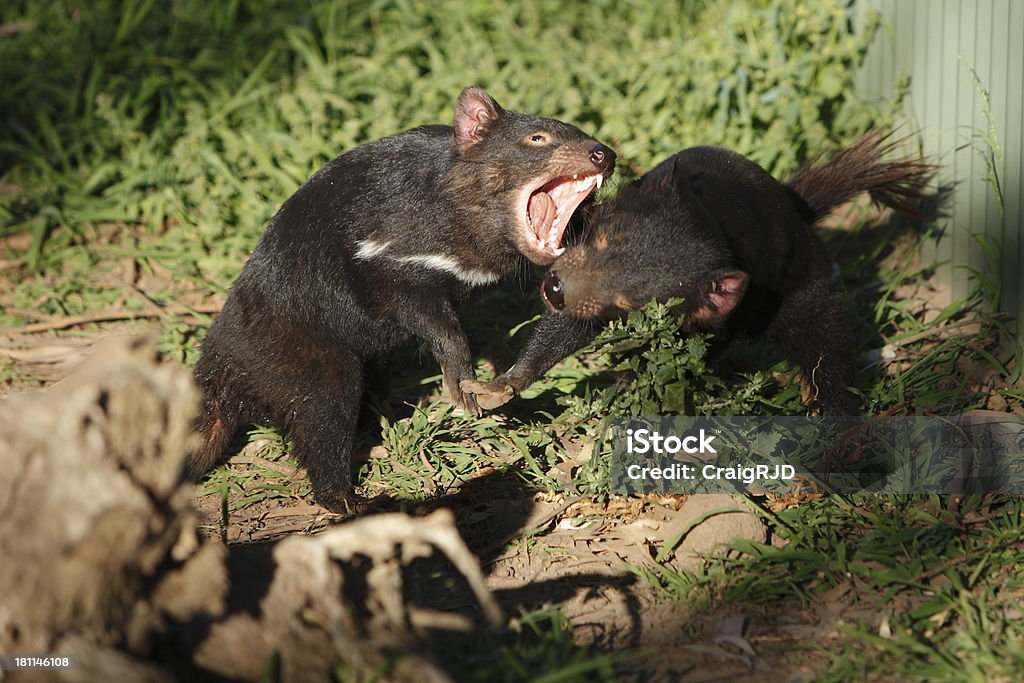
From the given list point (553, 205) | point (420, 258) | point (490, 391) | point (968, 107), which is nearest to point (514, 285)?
point (553, 205)

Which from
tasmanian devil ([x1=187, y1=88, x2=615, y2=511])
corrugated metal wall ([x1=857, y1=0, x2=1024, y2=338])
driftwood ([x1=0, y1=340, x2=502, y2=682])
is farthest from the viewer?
corrugated metal wall ([x1=857, y1=0, x2=1024, y2=338])

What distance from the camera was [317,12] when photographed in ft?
20.4

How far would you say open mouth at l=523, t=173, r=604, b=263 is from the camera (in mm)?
3553

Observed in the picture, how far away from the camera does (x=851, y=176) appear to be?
4.06m

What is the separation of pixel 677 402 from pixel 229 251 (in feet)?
8.73

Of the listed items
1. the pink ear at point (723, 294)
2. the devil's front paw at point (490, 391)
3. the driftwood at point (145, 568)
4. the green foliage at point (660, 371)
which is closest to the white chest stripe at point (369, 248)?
the devil's front paw at point (490, 391)

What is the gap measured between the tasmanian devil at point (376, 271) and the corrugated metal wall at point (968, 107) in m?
1.62

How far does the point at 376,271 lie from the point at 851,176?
187cm

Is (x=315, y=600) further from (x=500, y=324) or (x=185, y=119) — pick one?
(x=185, y=119)

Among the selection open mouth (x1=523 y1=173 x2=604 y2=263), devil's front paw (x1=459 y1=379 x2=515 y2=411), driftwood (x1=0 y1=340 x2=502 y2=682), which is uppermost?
open mouth (x1=523 y1=173 x2=604 y2=263)

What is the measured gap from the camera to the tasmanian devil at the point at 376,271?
3537mm

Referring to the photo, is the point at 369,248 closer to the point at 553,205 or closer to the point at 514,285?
the point at 553,205

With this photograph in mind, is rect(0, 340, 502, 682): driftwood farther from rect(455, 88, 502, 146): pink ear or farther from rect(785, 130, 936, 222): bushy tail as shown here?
rect(785, 130, 936, 222): bushy tail

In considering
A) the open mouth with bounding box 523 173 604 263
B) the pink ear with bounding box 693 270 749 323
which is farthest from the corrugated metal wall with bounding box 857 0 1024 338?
the open mouth with bounding box 523 173 604 263
